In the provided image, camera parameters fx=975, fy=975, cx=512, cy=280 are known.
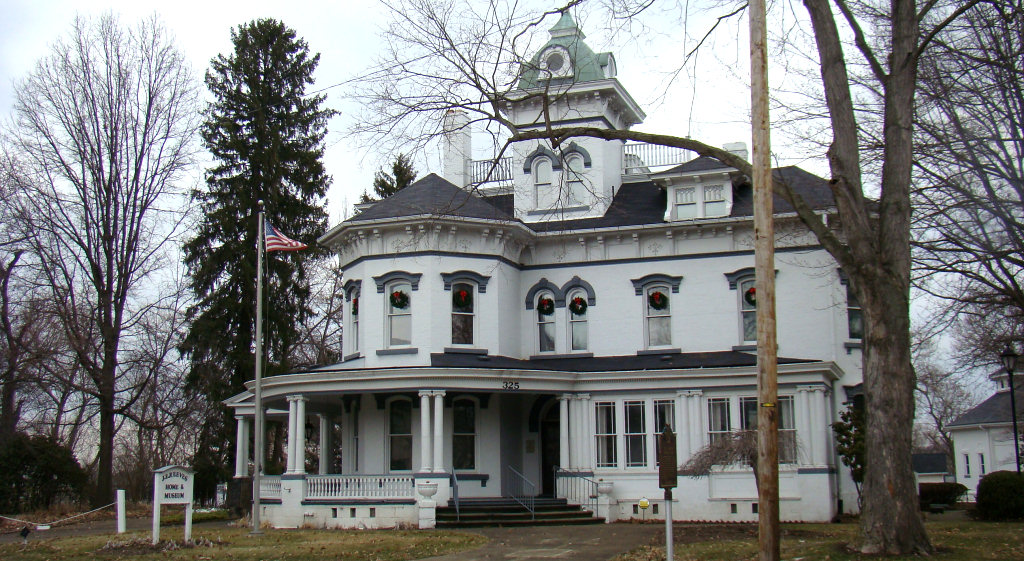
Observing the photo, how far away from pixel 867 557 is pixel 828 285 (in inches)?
563

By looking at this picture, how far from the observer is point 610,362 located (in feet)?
89.6

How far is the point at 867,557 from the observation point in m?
12.9

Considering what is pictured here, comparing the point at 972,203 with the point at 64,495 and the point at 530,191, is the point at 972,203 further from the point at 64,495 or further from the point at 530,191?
the point at 64,495

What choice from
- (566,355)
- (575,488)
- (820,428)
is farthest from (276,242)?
(820,428)

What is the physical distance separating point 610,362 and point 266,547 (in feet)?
38.6

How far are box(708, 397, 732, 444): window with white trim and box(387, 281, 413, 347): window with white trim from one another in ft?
26.9

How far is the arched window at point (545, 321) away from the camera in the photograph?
93.9 ft

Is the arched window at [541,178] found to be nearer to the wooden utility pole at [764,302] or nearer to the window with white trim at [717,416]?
the window with white trim at [717,416]

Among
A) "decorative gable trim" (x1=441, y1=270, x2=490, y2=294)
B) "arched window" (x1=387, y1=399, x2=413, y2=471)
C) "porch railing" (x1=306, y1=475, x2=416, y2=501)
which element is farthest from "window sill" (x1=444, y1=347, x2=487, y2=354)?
"porch railing" (x1=306, y1=475, x2=416, y2=501)

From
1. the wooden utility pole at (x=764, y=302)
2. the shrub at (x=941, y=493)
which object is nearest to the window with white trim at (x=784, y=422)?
the shrub at (x=941, y=493)

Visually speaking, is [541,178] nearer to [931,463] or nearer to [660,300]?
[660,300]

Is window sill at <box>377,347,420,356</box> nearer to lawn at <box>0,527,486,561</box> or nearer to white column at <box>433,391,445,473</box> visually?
white column at <box>433,391,445,473</box>

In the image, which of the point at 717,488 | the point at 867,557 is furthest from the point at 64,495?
the point at 867,557

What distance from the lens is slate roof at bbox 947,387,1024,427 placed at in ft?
162
